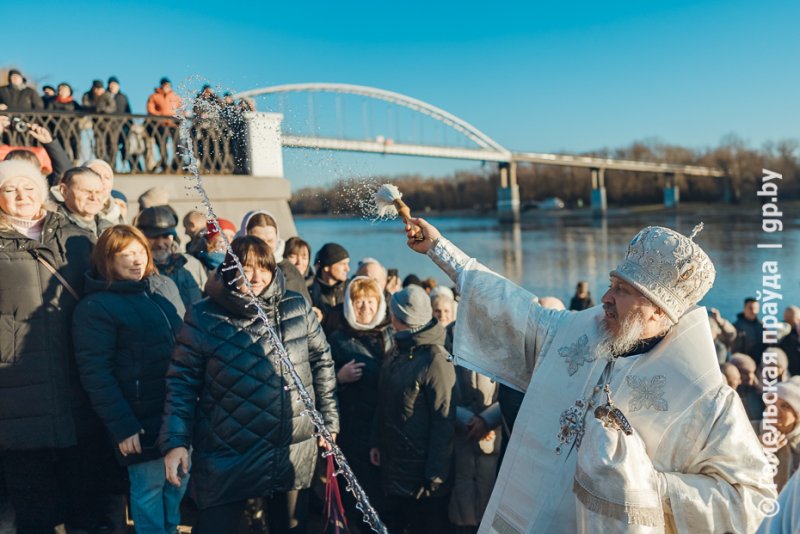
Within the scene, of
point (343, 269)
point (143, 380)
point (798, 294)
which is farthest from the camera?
point (798, 294)

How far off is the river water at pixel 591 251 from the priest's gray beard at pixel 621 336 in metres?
10.4

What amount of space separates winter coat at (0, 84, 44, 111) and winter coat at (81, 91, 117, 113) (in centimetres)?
60

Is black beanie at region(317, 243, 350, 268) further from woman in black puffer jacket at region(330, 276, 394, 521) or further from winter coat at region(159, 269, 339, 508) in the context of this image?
winter coat at region(159, 269, 339, 508)

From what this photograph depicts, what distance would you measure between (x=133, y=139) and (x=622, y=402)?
8.98 m

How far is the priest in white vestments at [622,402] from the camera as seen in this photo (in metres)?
1.51

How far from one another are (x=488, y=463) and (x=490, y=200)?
3032 inches

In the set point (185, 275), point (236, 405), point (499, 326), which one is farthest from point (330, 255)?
point (499, 326)

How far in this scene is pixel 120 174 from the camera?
8.62m

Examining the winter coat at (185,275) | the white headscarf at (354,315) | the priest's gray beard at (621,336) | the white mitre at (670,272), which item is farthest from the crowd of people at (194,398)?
the white mitre at (670,272)

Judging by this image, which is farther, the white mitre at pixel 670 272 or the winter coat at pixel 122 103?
the winter coat at pixel 122 103

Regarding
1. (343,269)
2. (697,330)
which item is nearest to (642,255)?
(697,330)

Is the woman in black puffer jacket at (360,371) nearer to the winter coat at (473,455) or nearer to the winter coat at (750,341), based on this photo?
the winter coat at (473,455)

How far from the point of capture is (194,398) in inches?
101

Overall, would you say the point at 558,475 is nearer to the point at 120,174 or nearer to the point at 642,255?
the point at 642,255
